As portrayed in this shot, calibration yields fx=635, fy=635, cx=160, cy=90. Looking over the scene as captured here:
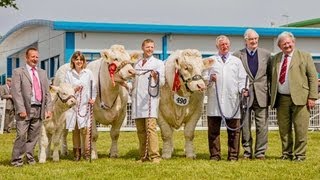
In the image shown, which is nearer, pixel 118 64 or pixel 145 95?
pixel 145 95

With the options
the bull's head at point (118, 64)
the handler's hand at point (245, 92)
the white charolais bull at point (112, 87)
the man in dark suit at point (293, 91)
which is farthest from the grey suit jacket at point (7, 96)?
the man in dark suit at point (293, 91)

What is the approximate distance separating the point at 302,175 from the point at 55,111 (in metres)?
4.70

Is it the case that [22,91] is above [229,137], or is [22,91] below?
above

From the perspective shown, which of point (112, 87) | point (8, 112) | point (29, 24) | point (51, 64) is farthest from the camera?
point (29, 24)

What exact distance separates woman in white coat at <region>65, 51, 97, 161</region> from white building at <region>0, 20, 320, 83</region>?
1461 centimetres

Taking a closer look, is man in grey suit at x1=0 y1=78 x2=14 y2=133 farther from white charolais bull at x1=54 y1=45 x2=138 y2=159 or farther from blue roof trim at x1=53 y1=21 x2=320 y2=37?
white charolais bull at x1=54 y1=45 x2=138 y2=159

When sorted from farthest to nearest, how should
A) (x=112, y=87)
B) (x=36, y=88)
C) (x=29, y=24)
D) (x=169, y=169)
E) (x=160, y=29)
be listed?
(x=29, y=24) → (x=160, y=29) → (x=112, y=87) → (x=36, y=88) → (x=169, y=169)

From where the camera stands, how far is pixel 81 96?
11.6m

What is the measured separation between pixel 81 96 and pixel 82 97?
1.0 inches

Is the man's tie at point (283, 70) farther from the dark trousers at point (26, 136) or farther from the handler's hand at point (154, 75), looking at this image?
the dark trousers at point (26, 136)

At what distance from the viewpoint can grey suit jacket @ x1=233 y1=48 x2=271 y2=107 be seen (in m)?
11.8

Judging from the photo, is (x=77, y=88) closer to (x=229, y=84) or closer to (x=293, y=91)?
(x=229, y=84)

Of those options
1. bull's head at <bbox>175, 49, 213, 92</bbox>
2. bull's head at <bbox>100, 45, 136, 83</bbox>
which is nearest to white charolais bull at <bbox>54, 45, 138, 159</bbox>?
bull's head at <bbox>100, 45, 136, 83</bbox>

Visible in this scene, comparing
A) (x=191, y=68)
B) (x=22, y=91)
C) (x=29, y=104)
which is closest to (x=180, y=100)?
(x=191, y=68)
